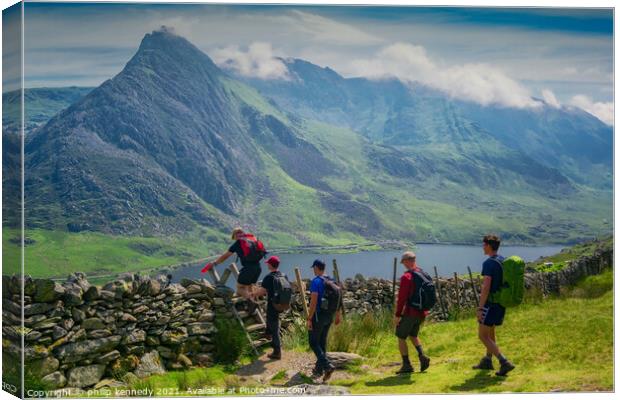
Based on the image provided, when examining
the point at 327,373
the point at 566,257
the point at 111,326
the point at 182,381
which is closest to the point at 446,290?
the point at 327,373

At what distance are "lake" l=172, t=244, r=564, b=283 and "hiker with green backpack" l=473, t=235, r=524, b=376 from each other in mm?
70849

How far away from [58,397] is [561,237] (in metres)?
161

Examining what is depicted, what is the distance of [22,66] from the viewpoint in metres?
10.7

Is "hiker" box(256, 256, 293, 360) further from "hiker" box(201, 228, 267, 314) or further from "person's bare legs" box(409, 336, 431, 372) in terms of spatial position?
"person's bare legs" box(409, 336, 431, 372)

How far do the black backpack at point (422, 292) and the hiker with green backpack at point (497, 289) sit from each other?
608 mm

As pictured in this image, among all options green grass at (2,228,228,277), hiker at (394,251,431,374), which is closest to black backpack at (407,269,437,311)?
hiker at (394,251,431,374)

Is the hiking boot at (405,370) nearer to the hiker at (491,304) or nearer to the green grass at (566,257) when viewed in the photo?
the hiker at (491,304)

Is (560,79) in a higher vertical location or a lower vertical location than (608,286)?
higher

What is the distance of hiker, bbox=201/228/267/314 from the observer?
37.3ft

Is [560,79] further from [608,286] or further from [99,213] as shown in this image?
[99,213]

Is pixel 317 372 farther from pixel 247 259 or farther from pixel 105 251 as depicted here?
pixel 105 251

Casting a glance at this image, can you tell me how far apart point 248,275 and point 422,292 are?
250 cm

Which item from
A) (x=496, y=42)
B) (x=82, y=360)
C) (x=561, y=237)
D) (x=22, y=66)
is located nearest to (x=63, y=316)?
(x=82, y=360)

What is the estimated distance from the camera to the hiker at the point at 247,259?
11.4 metres
